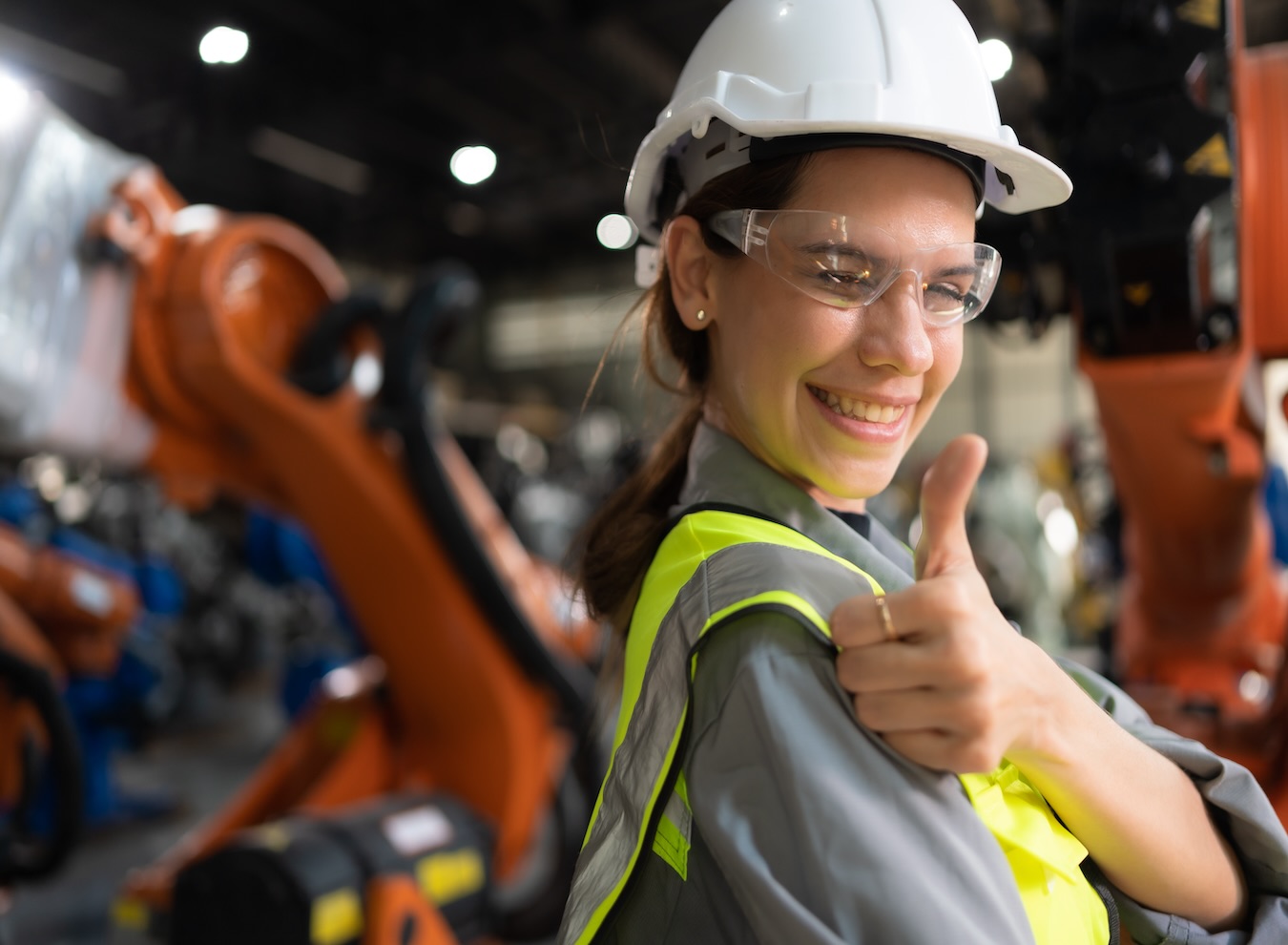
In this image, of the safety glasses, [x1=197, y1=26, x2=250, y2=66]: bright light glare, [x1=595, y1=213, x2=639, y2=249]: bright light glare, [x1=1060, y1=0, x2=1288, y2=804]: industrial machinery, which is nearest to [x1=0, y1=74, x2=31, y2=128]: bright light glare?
[x1=197, y1=26, x2=250, y2=66]: bright light glare

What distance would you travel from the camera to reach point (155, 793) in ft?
19.4

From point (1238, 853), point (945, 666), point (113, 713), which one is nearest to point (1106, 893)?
point (1238, 853)

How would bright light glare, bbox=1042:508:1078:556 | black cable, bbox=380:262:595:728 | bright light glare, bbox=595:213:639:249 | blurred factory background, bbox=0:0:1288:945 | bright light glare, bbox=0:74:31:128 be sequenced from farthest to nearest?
bright light glare, bbox=1042:508:1078:556 → black cable, bbox=380:262:595:728 → bright light glare, bbox=0:74:31:128 → blurred factory background, bbox=0:0:1288:945 → bright light glare, bbox=595:213:639:249

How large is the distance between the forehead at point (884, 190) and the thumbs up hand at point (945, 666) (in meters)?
0.28

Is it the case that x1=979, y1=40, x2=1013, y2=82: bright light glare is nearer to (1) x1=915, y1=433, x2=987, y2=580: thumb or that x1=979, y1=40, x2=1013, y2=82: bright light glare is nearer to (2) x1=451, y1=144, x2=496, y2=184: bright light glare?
(1) x1=915, y1=433, x2=987, y2=580: thumb

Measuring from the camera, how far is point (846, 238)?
0.98 meters

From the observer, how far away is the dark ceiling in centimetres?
463

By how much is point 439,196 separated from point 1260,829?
15.6 metres

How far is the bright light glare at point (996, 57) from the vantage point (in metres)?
1.13

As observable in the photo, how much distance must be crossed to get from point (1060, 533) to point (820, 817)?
8.35 metres

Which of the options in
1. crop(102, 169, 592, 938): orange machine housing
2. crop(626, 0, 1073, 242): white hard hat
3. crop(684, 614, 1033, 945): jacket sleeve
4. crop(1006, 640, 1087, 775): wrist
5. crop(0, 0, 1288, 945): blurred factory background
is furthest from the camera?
crop(102, 169, 592, 938): orange machine housing

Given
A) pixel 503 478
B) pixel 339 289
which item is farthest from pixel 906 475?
pixel 339 289

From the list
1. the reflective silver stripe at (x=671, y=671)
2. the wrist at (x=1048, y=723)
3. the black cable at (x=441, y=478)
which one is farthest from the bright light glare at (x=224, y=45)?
the wrist at (x=1048, y=723)

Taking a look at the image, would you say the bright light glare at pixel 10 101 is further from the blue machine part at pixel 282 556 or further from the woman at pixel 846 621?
the blue machine part at pixel 282 556
